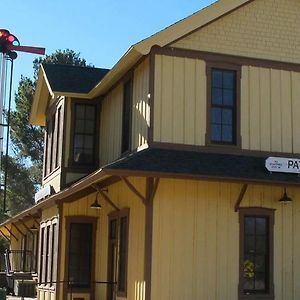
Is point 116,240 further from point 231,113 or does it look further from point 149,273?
point 231,113

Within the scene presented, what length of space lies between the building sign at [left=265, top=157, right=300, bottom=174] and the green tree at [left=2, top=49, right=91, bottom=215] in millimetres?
37553

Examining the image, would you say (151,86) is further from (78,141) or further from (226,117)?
(78,141)

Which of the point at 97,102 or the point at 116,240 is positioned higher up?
the point at 97,102

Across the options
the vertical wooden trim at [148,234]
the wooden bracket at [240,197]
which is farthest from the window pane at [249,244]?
the vertical wooden trim at [148,234]

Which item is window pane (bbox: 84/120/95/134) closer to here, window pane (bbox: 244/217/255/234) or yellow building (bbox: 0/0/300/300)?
yellow building (bbox: 0/0/300/300)

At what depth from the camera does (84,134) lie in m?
21.5

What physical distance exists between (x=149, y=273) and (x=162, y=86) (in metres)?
4.49

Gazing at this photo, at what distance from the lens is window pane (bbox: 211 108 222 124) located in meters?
16.5

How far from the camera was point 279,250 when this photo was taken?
624 inches

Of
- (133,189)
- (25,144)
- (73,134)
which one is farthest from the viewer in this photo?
(25,144)

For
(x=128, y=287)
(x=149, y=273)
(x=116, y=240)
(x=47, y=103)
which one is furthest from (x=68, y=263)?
(x=47, y=103)

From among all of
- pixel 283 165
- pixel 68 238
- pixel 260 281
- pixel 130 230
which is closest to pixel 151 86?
pixel 130 230

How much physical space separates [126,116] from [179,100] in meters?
2.63

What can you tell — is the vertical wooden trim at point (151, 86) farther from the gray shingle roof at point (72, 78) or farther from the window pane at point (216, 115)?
the gray shingle roof at point (72, 78)
